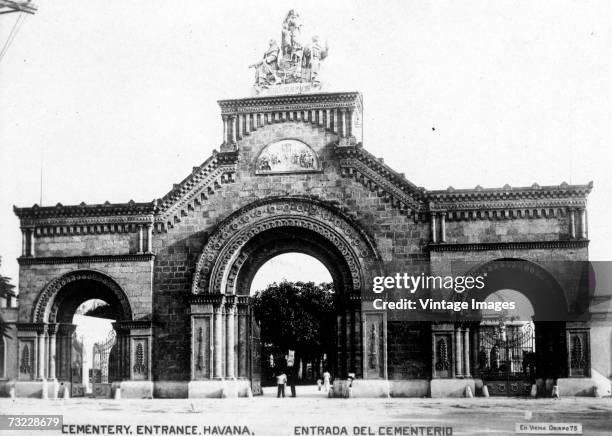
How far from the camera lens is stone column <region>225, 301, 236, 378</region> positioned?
32.3 meters

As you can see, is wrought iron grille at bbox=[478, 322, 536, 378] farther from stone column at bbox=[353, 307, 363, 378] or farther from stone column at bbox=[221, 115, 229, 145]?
stone column at bbox=[221, 115, 229, 145]

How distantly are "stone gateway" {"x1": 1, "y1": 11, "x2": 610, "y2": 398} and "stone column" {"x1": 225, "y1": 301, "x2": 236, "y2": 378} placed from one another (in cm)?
7

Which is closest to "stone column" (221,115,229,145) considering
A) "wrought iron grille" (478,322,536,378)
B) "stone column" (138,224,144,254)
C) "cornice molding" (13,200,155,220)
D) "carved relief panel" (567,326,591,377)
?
"cornice molding" (13,200,155,220)

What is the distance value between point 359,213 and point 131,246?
846 centimetres

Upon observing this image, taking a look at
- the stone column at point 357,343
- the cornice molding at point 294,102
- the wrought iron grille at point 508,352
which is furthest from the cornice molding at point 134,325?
the wrought iron grille at point 508,352

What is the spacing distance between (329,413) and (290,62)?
13.9 metres

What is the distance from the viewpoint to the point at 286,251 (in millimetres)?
33438

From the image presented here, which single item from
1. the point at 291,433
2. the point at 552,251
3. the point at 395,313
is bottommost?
the point at 291,433

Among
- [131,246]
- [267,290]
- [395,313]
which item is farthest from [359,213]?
[267,290]

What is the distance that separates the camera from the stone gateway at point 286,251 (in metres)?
30.8

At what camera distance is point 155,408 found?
2722 cm

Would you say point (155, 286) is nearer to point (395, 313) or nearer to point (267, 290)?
point (395, 313)

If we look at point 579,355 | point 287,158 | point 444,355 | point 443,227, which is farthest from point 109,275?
point 579,355

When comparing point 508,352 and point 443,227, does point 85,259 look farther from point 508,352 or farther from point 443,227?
point 508,352
